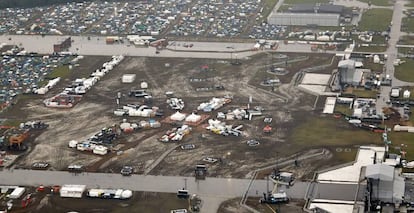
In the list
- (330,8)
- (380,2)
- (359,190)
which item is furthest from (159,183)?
(380,2)

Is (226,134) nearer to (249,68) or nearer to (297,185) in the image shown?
(297,185)

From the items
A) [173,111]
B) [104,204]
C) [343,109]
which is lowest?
[343,109]

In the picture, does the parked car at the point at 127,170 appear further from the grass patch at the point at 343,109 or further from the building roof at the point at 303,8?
the building roof at the point at 303,8

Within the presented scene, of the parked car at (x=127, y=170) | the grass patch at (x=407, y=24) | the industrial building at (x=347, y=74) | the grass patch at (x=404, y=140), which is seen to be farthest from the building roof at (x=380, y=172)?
the grass patch at (x=407, y=24)

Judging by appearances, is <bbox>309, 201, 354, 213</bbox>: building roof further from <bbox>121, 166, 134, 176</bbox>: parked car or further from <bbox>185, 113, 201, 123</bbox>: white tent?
<bbox>185, 113, 201, 123</bbox>: white tent

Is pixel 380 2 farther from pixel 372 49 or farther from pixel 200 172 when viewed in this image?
pixel 200 172

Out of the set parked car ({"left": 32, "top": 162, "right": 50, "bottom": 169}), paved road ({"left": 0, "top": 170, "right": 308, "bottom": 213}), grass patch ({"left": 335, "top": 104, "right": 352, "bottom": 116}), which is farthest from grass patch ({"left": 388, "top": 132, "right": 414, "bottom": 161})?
parked car ({"left": 32, "top": 162, "right": 50, "bottom": 169})

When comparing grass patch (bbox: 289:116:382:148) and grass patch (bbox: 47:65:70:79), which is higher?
grass patch (bbox: 47:65:70:79)
